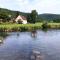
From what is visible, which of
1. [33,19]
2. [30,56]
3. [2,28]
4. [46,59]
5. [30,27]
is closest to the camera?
[46,59]

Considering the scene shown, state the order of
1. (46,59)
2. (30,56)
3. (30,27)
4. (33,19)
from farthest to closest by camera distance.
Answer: (33,19) < (30,27) < (30,56) < (46,59)

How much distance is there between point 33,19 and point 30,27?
2980 cm

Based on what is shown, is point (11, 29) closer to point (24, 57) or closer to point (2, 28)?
point (2, 28)

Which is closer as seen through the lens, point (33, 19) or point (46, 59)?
point (46, 59)

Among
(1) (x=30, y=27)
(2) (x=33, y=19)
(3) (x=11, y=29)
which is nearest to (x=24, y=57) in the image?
(3) (x=11, y=29)

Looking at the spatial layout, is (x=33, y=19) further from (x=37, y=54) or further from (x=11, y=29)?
(x=37, y=54)

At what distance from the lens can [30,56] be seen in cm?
2655

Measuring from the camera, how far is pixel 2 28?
68125mm

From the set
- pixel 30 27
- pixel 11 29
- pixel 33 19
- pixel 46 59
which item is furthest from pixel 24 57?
pixel 33 19

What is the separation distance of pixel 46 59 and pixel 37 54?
3050mm

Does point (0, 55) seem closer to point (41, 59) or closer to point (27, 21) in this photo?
point (41, 59)

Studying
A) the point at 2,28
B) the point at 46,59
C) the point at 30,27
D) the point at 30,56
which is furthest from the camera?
the point at 30,27

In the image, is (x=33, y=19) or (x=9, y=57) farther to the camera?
(x=33, y=19)

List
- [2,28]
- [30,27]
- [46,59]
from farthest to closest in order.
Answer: [30,27] < [2,28] < [46,59]
